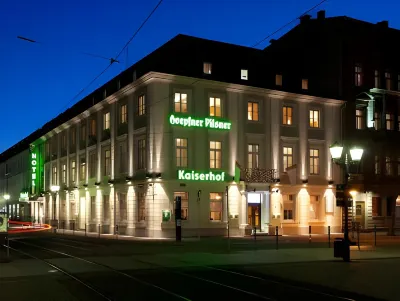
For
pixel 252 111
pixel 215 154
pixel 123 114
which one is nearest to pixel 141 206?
pixel 215 154

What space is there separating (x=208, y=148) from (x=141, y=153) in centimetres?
480

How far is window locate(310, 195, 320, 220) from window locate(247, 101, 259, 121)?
26.6 ft

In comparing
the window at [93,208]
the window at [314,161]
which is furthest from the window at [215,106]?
the window at [93,208]

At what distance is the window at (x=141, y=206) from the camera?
3817 cm

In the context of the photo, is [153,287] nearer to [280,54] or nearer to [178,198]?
[178,198]

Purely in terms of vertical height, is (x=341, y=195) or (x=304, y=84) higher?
(x=304, y=84)

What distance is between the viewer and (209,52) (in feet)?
131

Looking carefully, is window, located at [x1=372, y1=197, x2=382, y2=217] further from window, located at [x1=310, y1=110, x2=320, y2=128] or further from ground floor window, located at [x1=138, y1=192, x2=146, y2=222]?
ground floor window, located at [x1=138, y1=192, x2=146, y2=222]

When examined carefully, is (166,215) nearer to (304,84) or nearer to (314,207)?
(314,207)

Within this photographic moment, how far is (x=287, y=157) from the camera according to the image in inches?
1672

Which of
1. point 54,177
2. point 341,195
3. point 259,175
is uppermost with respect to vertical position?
point 54,177

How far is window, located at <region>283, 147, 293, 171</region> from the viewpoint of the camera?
42281 mm

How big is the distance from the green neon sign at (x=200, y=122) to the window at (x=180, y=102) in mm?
746

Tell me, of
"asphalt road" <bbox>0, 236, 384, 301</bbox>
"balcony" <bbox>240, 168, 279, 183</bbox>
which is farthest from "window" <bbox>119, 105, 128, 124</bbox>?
"asphalt road" <bbox>0, 236, 384, 301</bbox>
